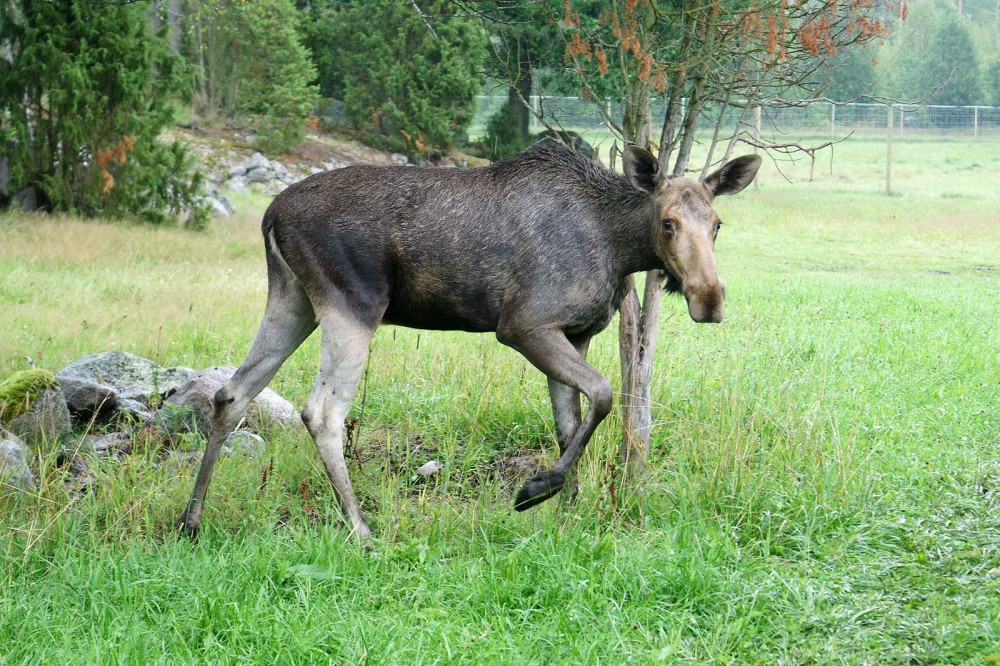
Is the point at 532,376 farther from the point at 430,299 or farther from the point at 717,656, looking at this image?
the point at 717,656

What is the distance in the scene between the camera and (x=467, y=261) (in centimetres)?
566

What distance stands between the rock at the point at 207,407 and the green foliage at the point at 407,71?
835 inches

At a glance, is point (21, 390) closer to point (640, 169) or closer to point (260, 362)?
point (260, 362)

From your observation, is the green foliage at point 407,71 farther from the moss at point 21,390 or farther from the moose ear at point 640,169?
the moose ear at point 640,169

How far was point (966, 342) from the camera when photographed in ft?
33.1

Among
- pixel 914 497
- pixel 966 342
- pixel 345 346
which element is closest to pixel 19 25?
pixel 345 346

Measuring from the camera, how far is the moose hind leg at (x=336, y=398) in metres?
5.63

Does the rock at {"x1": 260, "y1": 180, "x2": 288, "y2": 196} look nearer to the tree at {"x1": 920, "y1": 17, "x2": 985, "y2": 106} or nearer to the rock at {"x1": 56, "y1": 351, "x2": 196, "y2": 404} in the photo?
the rock at {"x1": 56, "y1": 351, "x2": 196, "y2": 404}

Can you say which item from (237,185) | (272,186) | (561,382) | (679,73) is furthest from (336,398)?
(272,186)

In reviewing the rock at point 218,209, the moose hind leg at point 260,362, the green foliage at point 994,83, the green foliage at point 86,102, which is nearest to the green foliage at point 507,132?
the rock at point 218,209

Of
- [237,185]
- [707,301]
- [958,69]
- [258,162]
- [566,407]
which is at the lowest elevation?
[566,407]

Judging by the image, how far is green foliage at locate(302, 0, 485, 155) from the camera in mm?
28516

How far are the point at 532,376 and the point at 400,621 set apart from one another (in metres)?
3.70

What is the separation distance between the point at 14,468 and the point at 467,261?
8.65 ft
